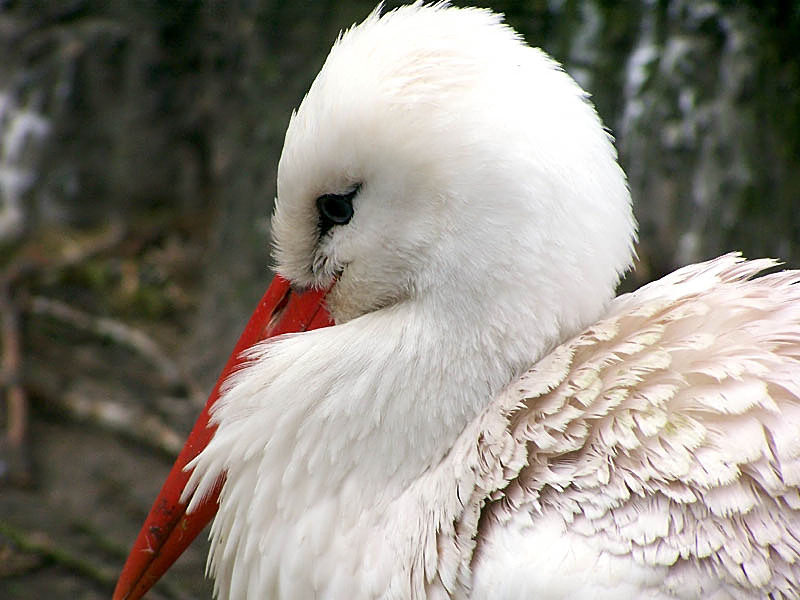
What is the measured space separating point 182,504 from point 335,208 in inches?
23.5

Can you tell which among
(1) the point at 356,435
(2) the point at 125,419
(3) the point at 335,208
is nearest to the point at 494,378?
(1) the point at 356,435

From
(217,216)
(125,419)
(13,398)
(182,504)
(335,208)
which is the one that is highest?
(335,208)

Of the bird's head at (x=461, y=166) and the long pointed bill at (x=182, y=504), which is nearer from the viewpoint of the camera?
the bird's head at (x=461, y=166)

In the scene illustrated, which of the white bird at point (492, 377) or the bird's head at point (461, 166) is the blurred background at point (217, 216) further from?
the bird's head at point (461, 166)

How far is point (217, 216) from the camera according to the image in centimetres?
350

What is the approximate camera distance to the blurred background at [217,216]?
3021 mm

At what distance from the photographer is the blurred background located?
9.91ft

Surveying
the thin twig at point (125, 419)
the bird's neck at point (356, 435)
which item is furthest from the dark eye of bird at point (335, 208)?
the thin twig at point (125, 419)

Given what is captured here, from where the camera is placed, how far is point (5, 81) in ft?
13.2

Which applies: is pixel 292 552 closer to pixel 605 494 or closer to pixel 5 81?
pixel 605 494

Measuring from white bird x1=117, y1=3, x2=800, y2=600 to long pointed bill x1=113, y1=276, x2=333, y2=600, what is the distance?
0.33 ft

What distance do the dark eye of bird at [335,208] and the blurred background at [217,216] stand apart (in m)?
1.42

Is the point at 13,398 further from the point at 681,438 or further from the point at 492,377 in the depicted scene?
the point at 681,438

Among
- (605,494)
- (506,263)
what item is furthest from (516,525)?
(506,263)
